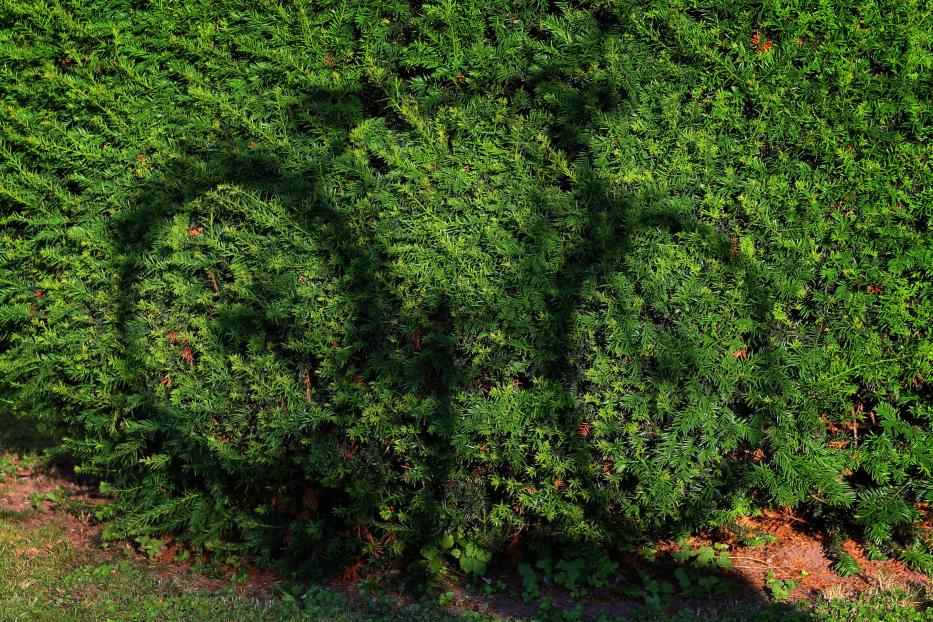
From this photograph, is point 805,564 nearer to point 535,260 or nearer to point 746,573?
point 746,573

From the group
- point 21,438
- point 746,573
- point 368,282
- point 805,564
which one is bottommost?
Answer: point 21,438

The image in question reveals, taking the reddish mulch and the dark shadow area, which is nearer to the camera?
the reddish mulch

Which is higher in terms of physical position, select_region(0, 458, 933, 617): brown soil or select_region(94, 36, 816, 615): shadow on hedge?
select_region(94, 36, 816, 615): shadow on hedge

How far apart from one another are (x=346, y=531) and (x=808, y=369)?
8.44 ft

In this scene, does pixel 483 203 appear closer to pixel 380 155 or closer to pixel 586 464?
Answer: pixel 380 155

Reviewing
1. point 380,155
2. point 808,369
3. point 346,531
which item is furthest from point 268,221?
point 808,369

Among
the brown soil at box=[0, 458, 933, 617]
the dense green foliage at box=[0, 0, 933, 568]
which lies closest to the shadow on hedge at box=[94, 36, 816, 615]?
the dense green foliage at box=[0, 0, 933, 568]

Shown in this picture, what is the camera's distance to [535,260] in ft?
13.7

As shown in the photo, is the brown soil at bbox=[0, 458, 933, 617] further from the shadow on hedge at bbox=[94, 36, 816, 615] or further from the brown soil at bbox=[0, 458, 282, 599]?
the shadow on hedge at bbox=[94, 36, 816, 615]

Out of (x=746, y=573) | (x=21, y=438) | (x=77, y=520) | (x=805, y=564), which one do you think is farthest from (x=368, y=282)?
(x=21, y=438)

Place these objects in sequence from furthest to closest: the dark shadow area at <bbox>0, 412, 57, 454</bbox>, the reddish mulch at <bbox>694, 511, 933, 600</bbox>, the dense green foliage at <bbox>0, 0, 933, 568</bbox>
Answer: the dark shadow area at <bbox>0, 412, 57, 454</bbox> < the reddish mulch at <bbox>694, 511, 933, 600</bbox> < the dense green foliage at <bbox>0, 0, 933, 568</bbox>

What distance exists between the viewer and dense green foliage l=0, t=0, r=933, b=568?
13.3 ft

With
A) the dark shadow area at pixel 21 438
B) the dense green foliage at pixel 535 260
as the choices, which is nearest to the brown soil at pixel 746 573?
the dense green foliage at pixel 535 260

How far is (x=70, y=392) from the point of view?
17.3 ft
